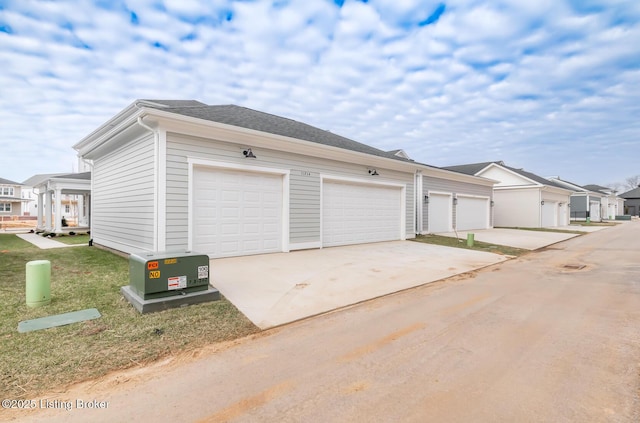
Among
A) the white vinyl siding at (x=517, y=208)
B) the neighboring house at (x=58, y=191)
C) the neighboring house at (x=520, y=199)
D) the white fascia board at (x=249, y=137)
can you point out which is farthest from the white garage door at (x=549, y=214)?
the neighboring house at (x=58, y=191)

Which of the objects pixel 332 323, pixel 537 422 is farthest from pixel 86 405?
pixel 537 422

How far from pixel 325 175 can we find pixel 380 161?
2.76m

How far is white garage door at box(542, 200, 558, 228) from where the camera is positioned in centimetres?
2511

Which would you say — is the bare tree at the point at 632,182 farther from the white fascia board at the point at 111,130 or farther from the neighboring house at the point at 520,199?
the white fascia board at the point at 111,130

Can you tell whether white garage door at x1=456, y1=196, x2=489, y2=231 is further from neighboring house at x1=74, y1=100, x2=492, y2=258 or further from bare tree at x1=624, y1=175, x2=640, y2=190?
bare tree at x1=624, y1=175, x2=640, y2=190

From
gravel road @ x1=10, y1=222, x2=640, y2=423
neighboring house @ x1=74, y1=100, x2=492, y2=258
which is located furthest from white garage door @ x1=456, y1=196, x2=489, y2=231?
gravel road @ x1=10, y1=222, x2=640, y2=423

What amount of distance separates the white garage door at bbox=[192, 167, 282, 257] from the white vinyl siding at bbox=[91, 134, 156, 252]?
114 cm

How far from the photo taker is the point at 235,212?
27.8 ft

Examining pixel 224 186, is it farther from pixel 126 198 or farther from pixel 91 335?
pixel 91 335

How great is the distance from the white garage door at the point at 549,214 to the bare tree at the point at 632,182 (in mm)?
82535

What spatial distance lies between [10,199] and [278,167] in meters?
41.6

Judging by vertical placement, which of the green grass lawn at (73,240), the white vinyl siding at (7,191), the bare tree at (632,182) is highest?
the bare tree at (632,182)

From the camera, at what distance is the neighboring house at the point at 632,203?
198ft

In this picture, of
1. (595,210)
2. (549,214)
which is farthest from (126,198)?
(595,210)
